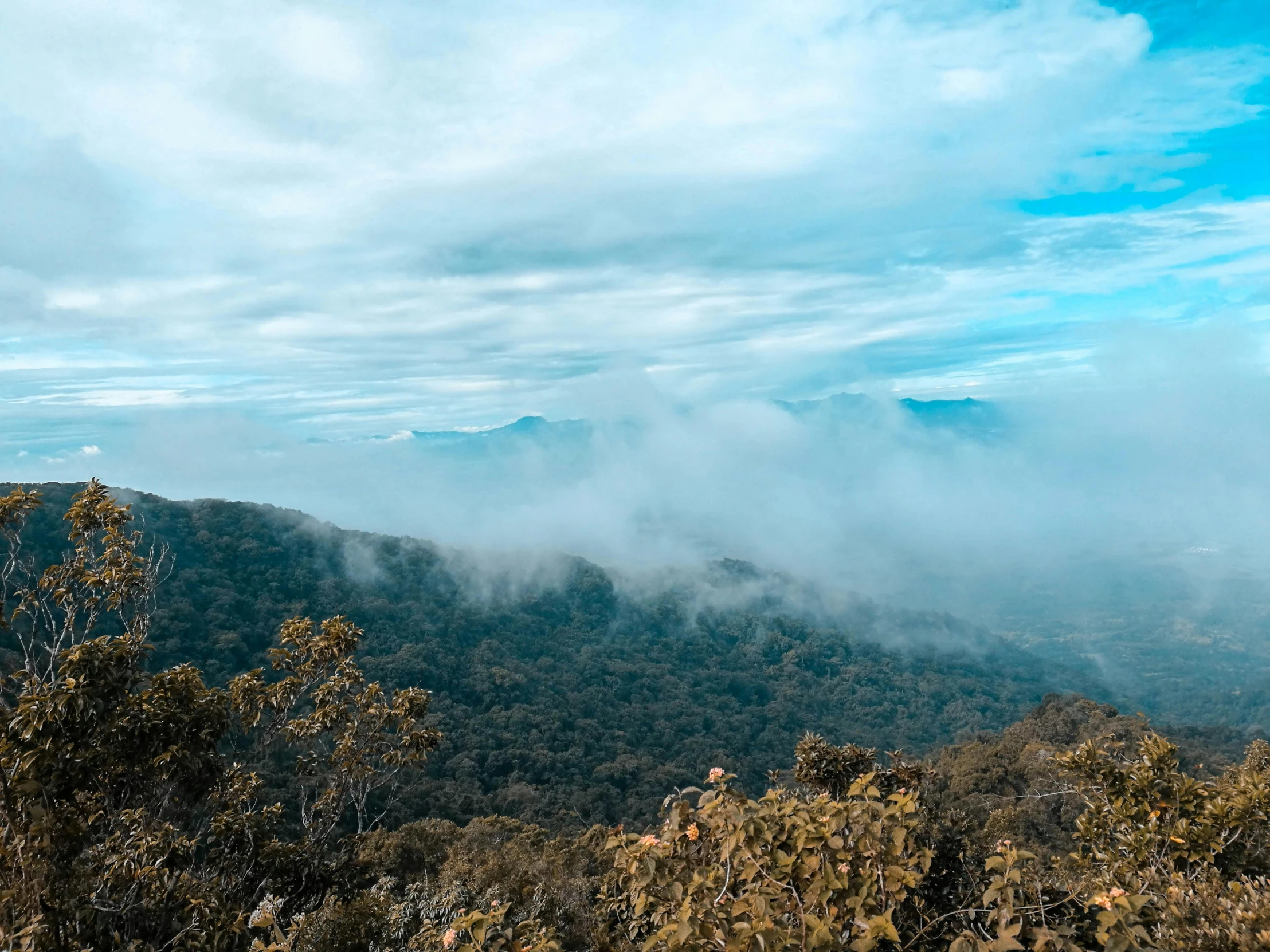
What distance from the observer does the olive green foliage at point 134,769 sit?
594 centimetres

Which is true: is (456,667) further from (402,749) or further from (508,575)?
(402,749)

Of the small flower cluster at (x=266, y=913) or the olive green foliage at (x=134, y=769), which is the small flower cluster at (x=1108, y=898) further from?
the olive green foliage at (x=134, y=769)

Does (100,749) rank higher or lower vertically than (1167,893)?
higher

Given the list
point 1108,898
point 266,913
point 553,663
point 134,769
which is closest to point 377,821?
point 134,769

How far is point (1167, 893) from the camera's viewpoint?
6312 mm

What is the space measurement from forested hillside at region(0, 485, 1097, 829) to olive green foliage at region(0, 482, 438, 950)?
30.5 metres

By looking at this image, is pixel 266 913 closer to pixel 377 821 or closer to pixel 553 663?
pixel 377 821

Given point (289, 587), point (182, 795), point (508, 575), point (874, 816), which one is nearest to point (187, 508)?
point (289, 587)

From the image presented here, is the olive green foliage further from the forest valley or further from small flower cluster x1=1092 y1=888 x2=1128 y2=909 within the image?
small flower cluster x1=1092 y1=888 x2=1128 y2=909

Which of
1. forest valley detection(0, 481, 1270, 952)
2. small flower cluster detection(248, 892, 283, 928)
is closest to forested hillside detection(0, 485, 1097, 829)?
forest valley detection(0, 481, 1270, 952)

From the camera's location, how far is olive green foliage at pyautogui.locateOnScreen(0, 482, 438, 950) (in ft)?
19.5

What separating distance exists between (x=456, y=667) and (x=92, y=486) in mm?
94951

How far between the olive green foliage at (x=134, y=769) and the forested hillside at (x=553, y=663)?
30462 millimetres

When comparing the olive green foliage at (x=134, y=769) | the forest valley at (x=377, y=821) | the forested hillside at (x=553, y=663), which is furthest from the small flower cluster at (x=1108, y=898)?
the forested hillside at (x=553, y=663)
